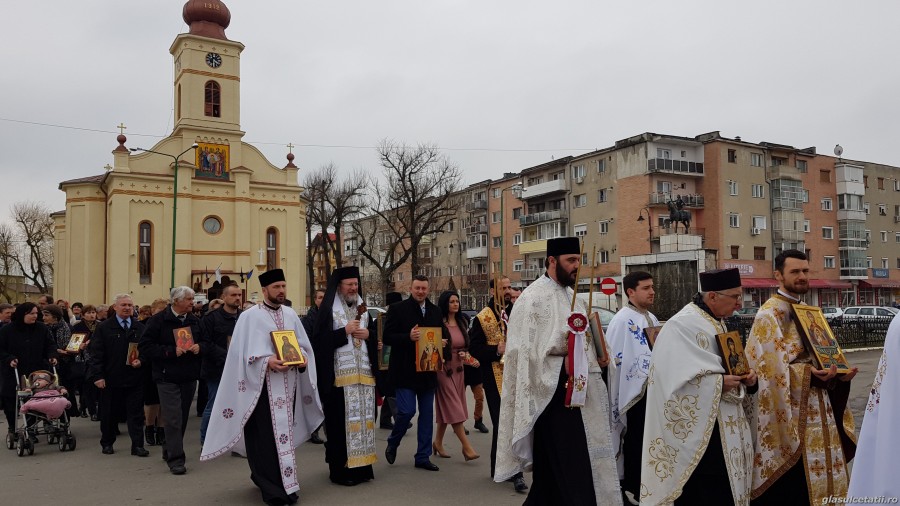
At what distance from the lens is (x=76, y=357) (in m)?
12.0

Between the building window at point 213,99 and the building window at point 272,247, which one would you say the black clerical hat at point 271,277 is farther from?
the building window at point 213,99

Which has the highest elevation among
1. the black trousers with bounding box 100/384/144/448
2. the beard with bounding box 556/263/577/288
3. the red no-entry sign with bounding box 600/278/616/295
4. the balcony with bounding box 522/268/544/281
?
the balcony with bounding box 522/268/544/281

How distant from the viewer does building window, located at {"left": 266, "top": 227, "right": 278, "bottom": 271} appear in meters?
48.9

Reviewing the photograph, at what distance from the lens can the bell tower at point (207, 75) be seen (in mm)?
47656

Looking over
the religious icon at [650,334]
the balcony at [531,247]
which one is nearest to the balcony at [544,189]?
the balcony at [531,247]

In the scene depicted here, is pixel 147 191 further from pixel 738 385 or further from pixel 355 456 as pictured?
pixel 738 385

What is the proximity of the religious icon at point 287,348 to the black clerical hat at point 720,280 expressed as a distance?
12.9 ft

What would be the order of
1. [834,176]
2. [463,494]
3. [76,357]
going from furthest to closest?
[834,176] → [76,357] → [463,494]

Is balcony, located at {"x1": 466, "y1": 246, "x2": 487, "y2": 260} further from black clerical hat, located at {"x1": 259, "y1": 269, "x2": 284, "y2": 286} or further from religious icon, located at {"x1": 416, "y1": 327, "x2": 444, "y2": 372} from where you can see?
black clerical hat, located at {"x1": 259, "y1": 269, "x2": 284, "y2": 286}

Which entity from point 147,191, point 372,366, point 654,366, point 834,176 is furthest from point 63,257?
point 834,176

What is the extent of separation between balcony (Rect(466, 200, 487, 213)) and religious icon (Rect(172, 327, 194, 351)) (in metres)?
64.7

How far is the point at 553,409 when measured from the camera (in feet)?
17.9

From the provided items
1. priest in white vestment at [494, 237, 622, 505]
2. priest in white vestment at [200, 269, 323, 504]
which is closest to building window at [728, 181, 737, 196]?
priest in white vestment at [200, 269, 323, 504]

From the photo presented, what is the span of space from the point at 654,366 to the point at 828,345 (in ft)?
4.18
